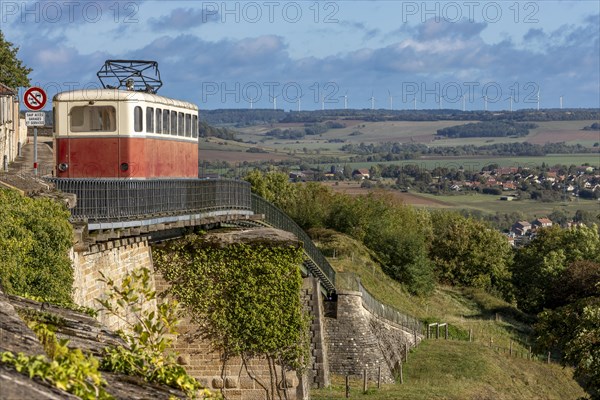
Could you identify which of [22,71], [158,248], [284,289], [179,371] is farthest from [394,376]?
[179,371]

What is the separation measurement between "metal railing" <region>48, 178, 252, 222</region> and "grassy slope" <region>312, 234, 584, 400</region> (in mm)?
6859

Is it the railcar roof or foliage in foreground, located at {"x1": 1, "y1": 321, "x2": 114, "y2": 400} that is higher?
the railcar roof

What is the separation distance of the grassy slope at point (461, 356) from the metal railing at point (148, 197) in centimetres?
686

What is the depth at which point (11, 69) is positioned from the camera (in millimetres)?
60062

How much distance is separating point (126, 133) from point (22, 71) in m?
→ 37.2

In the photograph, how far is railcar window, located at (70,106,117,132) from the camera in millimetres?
26641

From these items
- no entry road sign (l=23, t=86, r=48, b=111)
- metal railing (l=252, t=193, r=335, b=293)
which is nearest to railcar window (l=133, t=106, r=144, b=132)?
no entry road sign (l=23, t=86, r=48, b=111)

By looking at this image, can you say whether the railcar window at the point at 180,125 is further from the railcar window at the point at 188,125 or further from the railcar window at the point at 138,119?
the railcar window at the point at 138,119

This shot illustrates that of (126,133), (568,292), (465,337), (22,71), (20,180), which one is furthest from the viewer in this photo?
(568,292)

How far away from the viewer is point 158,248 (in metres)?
27.5

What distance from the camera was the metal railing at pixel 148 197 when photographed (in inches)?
857

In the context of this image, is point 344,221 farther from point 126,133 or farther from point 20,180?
point 20,180

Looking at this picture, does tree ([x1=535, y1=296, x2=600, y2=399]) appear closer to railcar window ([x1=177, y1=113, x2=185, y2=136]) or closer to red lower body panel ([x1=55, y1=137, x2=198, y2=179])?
railcar window ([x1=177, y1=113, x2=185, y2=136])

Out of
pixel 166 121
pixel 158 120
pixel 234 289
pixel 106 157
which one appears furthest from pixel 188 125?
pixel 234 289
